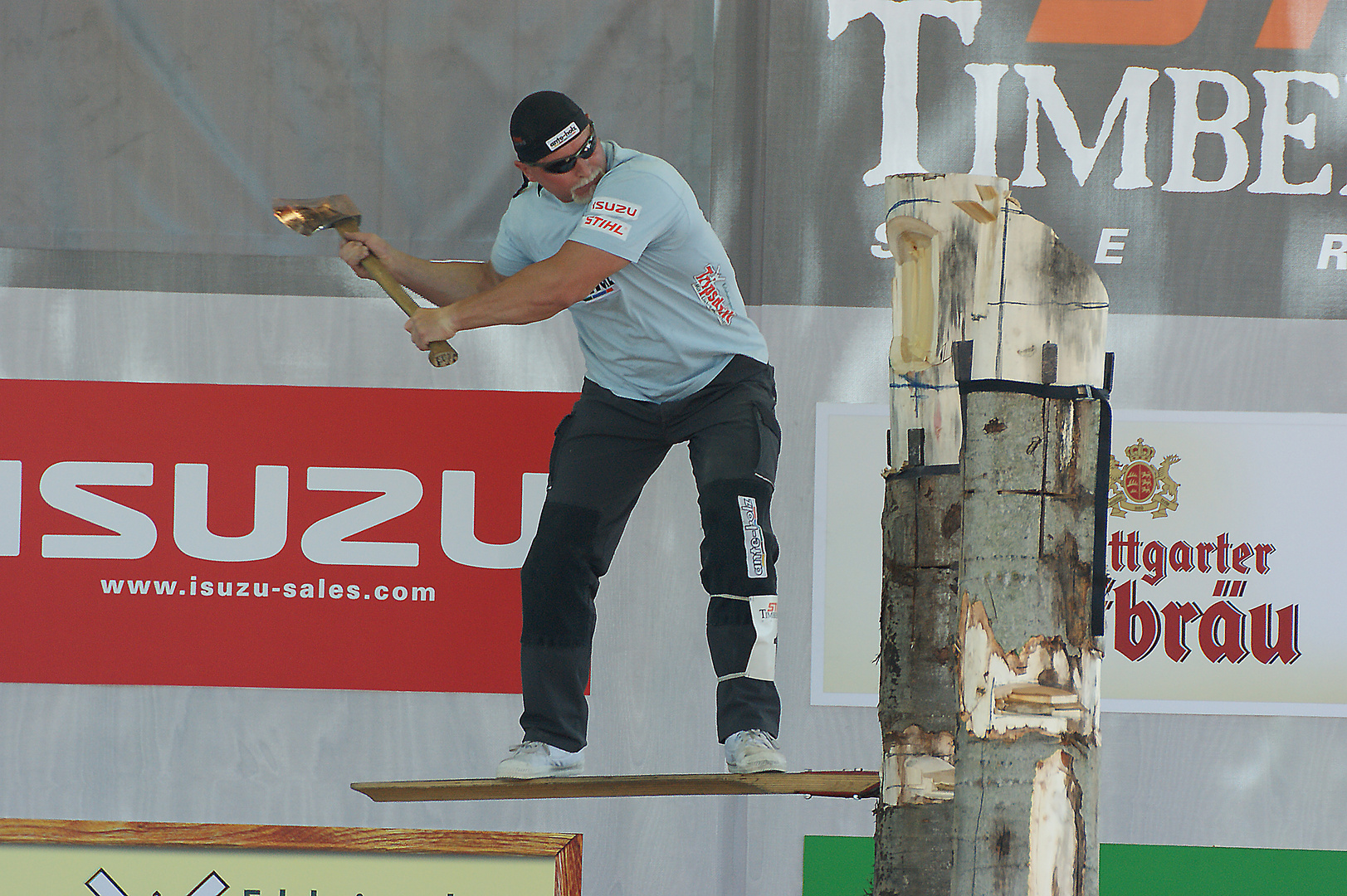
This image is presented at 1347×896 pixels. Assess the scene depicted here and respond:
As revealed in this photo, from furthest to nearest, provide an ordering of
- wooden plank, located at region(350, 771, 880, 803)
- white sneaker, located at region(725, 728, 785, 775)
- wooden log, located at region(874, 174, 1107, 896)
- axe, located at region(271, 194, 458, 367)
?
1. axe, located at region(271, 194, 458, 367)
2. white sneaker, located at region(725, 728, 785, 775)
3. wooden plank, located at region(350, 771, 880, 803)
4. wooden log, located at region(874, 174, 1107, 896)

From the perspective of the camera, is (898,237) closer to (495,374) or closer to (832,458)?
(832,458)

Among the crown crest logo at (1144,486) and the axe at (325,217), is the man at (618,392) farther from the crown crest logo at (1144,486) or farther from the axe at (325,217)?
the crown crest logo at (1144,486)

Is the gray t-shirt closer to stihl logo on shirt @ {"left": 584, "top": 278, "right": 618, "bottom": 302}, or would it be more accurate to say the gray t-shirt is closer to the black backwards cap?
stihl logo on shirt @ {"left": 584, "top": 278, "right": 618, "bottom": 302}

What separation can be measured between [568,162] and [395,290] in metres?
0.58

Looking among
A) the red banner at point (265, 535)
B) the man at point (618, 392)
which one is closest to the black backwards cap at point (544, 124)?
the man at point (618, 392)

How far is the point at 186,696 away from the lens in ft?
13.7

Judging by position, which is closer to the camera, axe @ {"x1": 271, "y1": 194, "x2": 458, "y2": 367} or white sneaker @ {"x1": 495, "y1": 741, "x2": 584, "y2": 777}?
white sneaker @ {"x1": 495, "y1": 741, "x2": 584, "y2": 777}

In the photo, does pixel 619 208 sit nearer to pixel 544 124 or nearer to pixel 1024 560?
pixel 544 124

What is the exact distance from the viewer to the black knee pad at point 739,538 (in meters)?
3.05

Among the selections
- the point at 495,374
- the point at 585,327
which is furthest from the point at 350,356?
the point at 585,327

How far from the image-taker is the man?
9.99 feet

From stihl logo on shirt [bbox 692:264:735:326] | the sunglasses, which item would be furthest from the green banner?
the sunglasses

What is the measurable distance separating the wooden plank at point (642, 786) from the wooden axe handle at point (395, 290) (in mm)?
1021

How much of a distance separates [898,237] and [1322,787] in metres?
2.78
